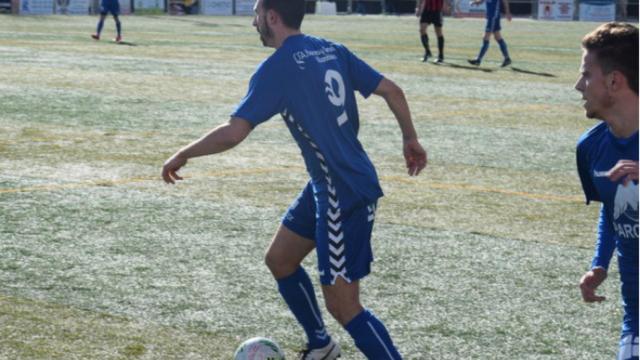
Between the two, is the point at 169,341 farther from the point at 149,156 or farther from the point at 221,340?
the point at 149,156

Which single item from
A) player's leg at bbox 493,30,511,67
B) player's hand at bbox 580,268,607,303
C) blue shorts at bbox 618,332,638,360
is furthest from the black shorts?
blue shorts at bbox 618,332,638,360

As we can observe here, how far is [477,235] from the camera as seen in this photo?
9031 mm

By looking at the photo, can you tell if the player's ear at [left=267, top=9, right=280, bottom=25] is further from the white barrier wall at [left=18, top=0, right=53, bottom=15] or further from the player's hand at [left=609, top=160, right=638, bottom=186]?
the white barrier wall at [left=18, top=0, right=53, bottom=15]

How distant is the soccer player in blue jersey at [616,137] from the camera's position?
4426 millimetres

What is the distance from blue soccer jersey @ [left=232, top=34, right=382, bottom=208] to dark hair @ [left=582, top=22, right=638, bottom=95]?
126 cm

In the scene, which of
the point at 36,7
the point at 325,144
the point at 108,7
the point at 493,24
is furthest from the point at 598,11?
the point at 325,144

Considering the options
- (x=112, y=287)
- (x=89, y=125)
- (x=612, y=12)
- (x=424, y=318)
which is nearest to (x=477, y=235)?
(x=424, y=318)

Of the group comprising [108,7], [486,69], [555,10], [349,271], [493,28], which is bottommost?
[555,10]

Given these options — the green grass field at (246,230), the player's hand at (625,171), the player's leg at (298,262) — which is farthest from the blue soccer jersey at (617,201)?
the green grass field at (246,230)

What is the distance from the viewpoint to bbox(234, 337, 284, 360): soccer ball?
5.62 metres

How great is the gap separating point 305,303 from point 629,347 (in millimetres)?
1767

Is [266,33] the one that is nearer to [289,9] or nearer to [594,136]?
[289,9]

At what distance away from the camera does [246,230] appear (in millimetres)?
9062

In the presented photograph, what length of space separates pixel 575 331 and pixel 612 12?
206ft
